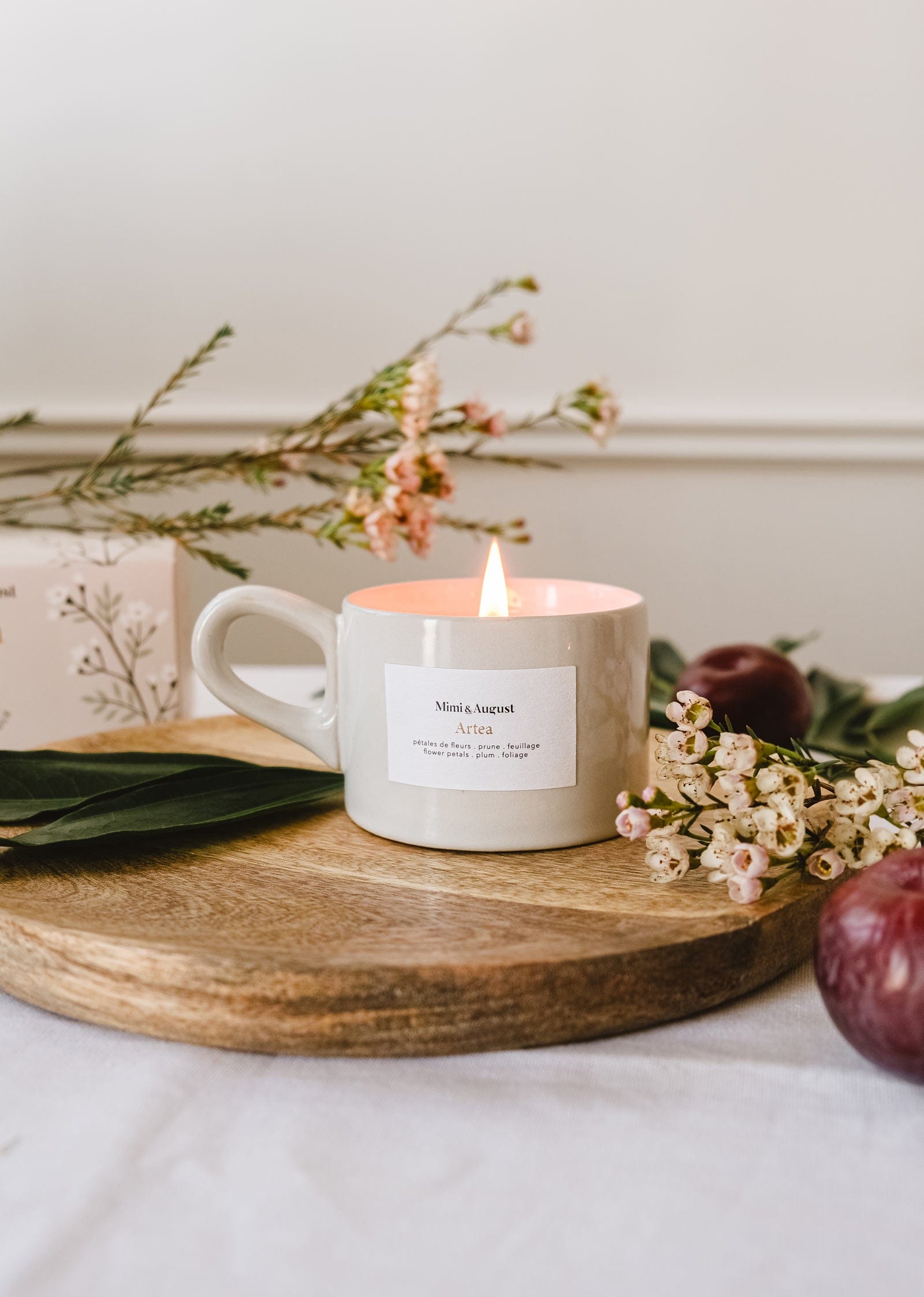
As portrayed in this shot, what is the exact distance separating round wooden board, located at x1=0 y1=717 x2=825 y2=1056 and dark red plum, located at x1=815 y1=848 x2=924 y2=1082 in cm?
5

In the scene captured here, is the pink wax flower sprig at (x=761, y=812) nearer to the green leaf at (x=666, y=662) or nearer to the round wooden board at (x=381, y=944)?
the round wooden board at (x=381, y=944)

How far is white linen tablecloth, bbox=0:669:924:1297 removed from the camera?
0.25 metres

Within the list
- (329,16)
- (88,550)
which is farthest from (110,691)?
(329,16)

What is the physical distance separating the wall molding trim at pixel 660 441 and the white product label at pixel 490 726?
0.92m

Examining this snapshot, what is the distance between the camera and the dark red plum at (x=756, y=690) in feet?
2.24

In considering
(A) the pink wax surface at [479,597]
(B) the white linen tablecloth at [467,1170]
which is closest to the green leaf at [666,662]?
(A) the pink wax surface at [479,597]

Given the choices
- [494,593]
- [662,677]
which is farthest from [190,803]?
[662,677]

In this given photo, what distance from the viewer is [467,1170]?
285 millimetres

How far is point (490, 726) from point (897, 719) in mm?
446

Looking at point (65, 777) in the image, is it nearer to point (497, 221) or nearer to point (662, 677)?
point (662, 677)

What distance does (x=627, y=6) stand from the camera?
1.22m

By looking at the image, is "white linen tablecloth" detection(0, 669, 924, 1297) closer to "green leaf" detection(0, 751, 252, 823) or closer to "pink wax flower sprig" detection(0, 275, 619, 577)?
"green leaf" detection(0, 751, 252, 823)

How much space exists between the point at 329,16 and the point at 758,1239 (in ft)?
4.28

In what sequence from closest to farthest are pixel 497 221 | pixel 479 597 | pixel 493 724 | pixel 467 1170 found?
pixel 467 1170
pixel 493 724
pixel 479 597
pixel 497 221
